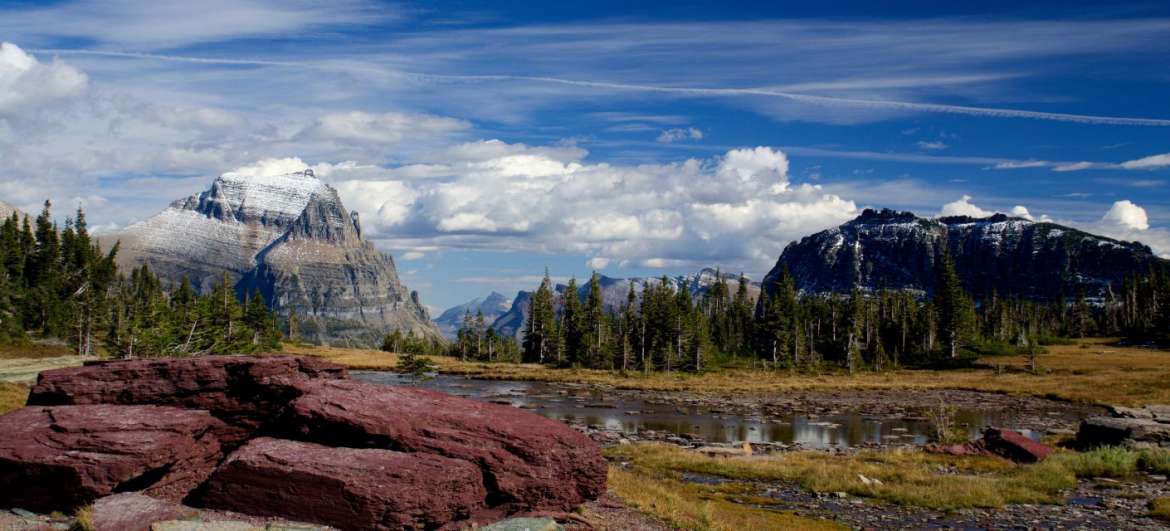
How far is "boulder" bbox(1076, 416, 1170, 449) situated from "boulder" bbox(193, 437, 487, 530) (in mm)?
38223

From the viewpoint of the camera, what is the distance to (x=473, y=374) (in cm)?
11525

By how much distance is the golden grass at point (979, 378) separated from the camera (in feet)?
271

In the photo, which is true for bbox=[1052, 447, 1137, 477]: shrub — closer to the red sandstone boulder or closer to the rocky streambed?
the red sandstone boulder

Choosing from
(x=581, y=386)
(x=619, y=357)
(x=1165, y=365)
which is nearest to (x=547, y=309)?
(x=619, y=357)

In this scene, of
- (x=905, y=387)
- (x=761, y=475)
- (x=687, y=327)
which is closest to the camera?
(x=761, y=475)

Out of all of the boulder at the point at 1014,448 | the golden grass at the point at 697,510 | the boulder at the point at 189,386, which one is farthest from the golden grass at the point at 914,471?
the boulder at the point at 189,386

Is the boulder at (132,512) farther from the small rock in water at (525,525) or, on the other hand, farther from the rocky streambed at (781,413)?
the rocky streambed at (781,413)

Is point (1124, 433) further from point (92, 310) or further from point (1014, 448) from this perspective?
point (92, 310)

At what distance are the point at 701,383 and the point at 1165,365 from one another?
194 feet

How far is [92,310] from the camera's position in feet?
342

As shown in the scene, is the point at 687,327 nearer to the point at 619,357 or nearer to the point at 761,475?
the point at 619,357

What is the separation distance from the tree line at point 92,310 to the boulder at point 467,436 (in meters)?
59.1

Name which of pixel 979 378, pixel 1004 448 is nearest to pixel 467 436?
pixel 1004 448

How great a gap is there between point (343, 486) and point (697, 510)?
39.2 feet
